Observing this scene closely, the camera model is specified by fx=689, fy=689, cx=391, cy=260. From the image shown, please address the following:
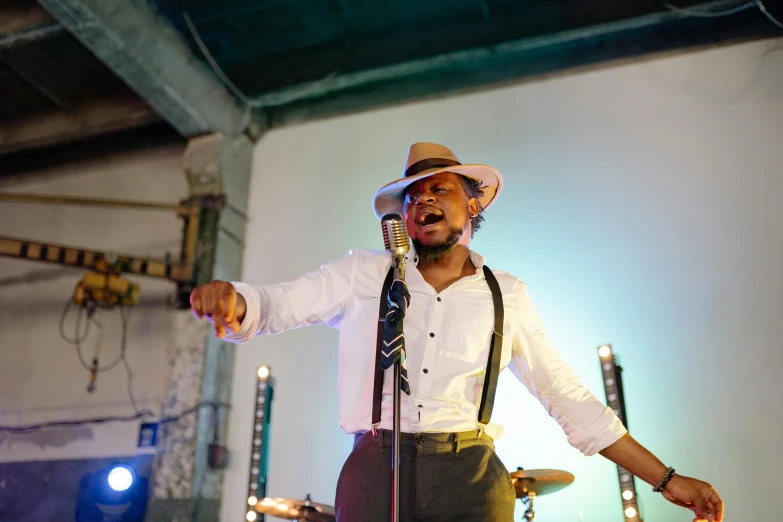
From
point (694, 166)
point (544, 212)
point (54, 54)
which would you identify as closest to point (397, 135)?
point (544, 212)

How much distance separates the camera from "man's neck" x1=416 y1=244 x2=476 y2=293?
85.6 inches

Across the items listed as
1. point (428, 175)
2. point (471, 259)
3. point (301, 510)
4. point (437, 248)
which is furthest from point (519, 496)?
point (428, 175)

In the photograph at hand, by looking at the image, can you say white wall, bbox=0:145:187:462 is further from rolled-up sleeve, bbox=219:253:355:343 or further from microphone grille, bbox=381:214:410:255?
microphone grille, bbox=381:214:410:255

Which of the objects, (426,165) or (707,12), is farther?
(707,12)

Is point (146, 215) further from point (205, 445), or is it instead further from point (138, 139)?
point (205, 445)

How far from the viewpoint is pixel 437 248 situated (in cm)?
218

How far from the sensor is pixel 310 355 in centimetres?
460

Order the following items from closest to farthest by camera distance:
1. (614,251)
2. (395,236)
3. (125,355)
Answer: (395,236) → (614,251) → (125,355)

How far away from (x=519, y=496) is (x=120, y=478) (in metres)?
2.47

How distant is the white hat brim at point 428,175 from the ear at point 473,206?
98 millimetres

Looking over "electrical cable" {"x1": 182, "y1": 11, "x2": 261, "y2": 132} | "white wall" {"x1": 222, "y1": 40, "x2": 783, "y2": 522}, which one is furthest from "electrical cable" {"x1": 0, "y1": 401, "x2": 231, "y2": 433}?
"electrical cable" {"x1": 182, "y1": 11, "x2": 261, "y2": 132}

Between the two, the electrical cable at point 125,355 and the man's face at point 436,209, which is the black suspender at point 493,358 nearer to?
the man's face at point 436,209

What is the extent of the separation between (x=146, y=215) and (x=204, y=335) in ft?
4.54

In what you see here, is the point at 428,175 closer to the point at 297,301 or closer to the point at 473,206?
the point at 473,206
